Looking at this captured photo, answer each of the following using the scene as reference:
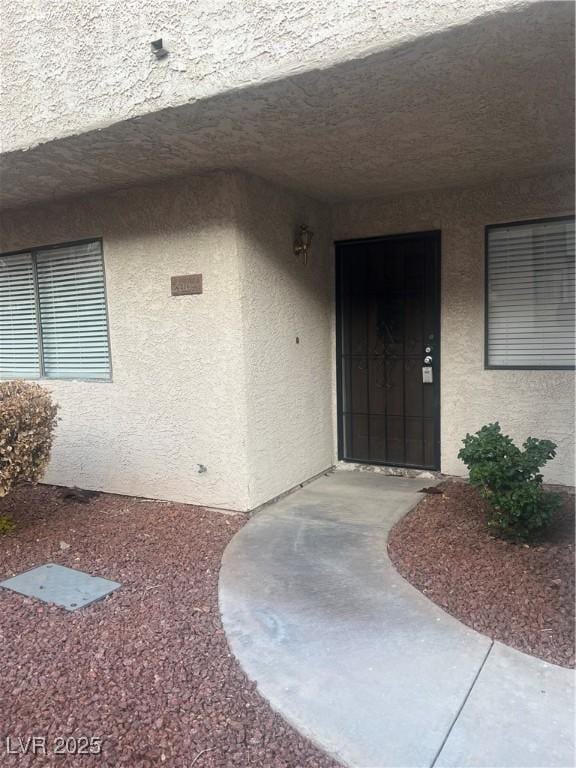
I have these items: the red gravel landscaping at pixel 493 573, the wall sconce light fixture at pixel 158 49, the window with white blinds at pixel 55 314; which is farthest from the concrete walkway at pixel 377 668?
the wall sconce light fixture at pixel 158 49

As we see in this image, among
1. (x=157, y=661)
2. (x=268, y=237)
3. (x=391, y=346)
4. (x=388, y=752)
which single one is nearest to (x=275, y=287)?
(x=268, y=237)

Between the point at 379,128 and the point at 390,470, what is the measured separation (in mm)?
3443

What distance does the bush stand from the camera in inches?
142

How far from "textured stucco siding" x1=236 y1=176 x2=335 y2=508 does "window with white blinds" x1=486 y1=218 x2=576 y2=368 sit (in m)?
1.70

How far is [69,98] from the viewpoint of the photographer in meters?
3.79

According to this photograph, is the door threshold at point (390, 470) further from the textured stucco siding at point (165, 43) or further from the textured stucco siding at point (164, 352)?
the textured stucco siding at point (165, 43)

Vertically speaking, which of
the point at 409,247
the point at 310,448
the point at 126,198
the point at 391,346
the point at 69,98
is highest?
the point at 69,98

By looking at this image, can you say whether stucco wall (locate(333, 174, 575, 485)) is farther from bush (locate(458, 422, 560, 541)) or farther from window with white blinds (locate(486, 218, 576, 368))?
bush (locate(458, 422, 560, 541))

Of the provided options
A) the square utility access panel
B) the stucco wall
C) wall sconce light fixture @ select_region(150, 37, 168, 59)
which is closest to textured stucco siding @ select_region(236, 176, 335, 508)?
the stucco wall

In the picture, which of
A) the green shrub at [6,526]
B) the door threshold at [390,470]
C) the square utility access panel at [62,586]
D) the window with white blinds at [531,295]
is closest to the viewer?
the square utility access panel at [62,586]

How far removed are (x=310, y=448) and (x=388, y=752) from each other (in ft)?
12.1

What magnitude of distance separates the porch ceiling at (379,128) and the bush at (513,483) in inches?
87.2

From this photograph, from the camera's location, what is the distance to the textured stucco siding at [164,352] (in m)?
4.59

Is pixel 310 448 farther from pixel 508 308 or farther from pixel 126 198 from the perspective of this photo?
pixel 126 198
